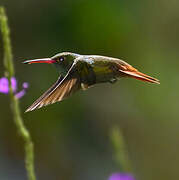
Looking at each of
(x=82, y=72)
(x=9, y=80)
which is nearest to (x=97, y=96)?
(x=9, y=80)

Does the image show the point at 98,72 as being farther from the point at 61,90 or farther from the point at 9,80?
the point at 9,80

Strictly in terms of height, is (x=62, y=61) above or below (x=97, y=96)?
above

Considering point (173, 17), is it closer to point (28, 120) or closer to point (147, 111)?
point (147, 111)

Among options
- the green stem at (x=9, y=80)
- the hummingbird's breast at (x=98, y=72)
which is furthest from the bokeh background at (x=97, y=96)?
the hummingbird's breast at (x=98, y=72)

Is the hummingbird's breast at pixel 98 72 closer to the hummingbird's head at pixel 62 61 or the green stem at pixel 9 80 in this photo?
the hummingbird's head at pixel 62 61

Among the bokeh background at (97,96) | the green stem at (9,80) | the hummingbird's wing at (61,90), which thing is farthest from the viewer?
the bokeh background at (97,96)
